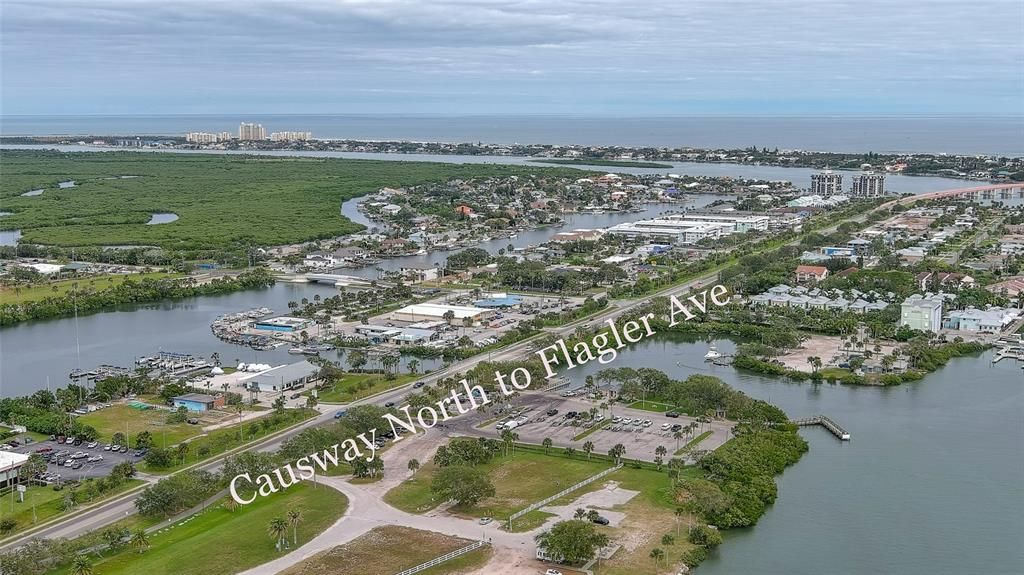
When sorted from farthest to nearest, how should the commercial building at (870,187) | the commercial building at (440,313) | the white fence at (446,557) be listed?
the commercial building at (870,187)
the commercial building at (440,313)
the white fence at (446,557)

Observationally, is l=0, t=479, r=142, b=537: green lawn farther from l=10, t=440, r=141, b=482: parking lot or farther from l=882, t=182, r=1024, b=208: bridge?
l=882, t=182, r=1024, b=208: bridge

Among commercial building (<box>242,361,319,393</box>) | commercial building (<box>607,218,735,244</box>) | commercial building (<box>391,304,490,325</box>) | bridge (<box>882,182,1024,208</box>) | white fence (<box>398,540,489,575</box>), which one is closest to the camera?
white fence (<box>398,540,489,575</box>)

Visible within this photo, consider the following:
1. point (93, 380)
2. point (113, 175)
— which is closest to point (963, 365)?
point (93, 380)

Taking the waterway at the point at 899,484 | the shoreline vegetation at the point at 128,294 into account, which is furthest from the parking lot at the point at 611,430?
the shoreline vegetation at the point at 128,294

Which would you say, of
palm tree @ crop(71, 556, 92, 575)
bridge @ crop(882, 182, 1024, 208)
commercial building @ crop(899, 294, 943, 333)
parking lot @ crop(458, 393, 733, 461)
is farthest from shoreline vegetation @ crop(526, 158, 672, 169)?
palm tree @ crop(71, 556, 92, 575)

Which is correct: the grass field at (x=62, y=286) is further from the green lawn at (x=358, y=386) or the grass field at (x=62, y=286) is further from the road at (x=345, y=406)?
the road at (x=345, y=406)

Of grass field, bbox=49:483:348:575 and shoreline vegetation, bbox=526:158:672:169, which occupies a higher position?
shoreline vegetation, bbox=526:158:672:169

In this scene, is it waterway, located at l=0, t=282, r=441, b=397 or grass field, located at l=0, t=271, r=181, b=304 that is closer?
waterway, located at l=0, t=282, r=441, b=397
